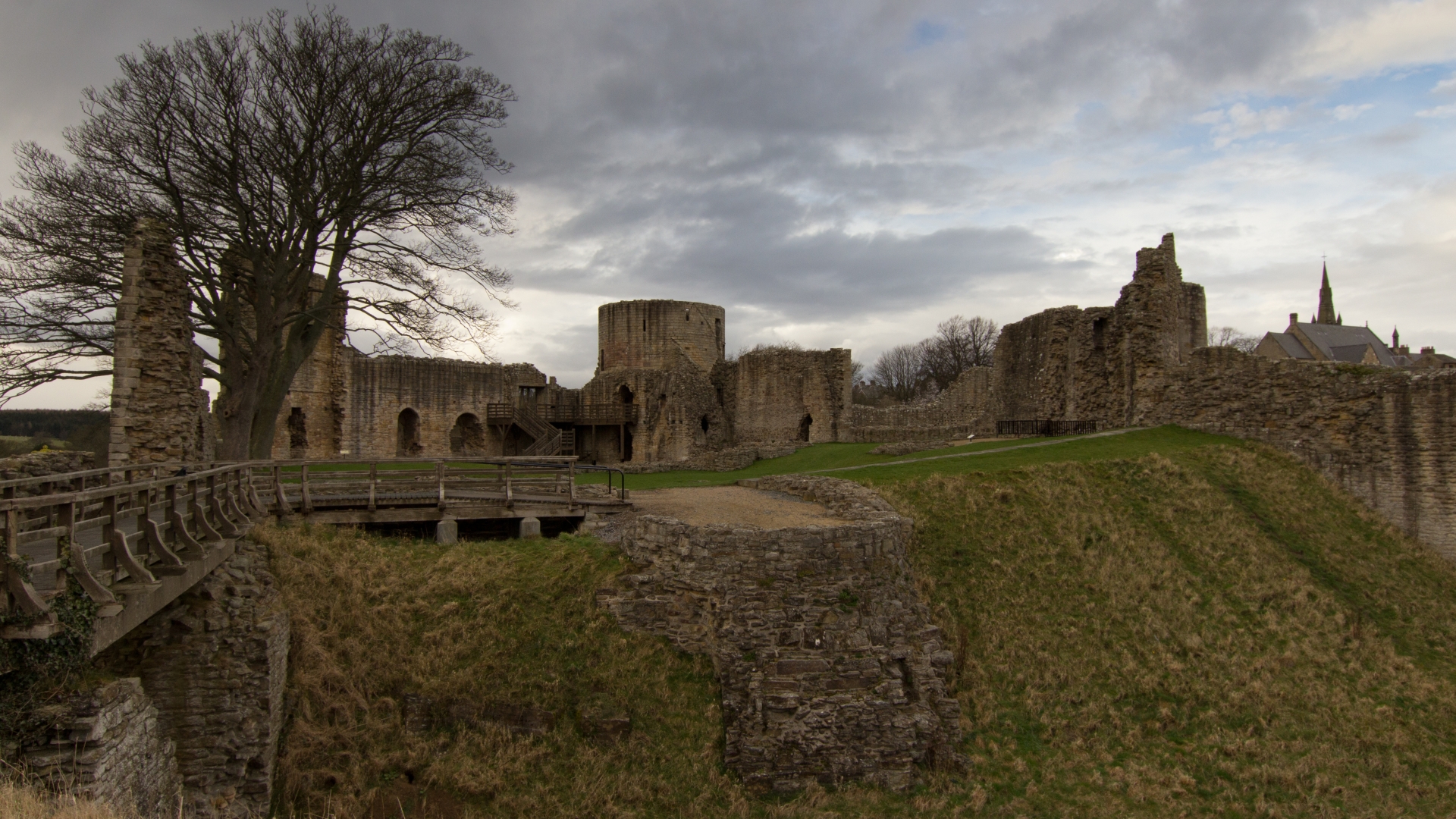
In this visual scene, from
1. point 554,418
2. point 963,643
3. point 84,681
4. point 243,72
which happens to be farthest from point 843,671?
point 554,418

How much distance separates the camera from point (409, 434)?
110 ft

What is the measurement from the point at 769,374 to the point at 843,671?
947 inches

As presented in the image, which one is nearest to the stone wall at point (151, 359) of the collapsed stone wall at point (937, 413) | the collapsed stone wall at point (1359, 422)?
the collapsed stone wall at point (937, 413)

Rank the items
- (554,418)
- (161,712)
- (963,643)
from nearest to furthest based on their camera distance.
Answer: (161,712) < (963,643) < (554,418)

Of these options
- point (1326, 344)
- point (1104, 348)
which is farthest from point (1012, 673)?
point (1326, 344)

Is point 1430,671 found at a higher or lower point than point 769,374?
lower

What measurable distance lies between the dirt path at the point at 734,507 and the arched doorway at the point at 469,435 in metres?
17.3

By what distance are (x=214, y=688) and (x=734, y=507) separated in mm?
8340

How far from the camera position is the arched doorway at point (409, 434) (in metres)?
33.2

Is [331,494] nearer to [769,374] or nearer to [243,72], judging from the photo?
[243,72]

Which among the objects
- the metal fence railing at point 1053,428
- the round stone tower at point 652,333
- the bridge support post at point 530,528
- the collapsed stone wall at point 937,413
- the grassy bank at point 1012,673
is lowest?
the grassy bank at point 1012,673

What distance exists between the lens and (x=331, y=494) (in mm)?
14867

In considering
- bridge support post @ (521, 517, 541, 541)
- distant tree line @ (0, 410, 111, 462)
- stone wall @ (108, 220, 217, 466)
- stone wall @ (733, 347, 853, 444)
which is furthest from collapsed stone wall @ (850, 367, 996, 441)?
distant tree line @ (0, 410, 111, 462)

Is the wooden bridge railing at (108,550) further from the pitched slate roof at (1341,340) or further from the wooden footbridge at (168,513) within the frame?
the pitched slate roof at (1341,340)
